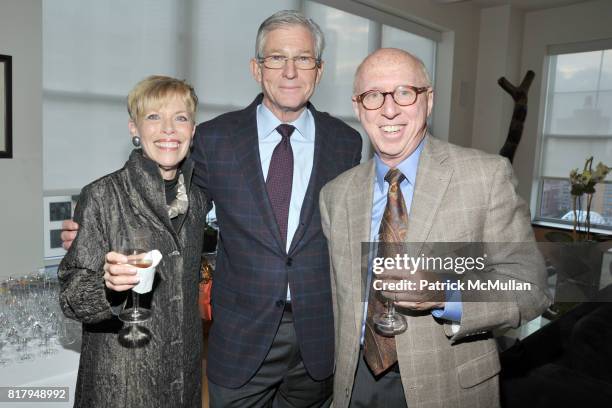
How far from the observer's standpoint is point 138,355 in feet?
4.94

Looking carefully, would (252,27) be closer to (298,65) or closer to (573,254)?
(298,65)

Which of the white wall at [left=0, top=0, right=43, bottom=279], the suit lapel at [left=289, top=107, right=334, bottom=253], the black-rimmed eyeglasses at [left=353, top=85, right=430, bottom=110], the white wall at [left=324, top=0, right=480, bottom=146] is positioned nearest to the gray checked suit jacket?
the black-rimmed eyeglasses at [left=353, top=85, right=430, bottom=110]

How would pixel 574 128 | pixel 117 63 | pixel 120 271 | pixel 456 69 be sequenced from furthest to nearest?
pixel 574 128
pixel 456 69
pixel 117 63
pixel 120 271

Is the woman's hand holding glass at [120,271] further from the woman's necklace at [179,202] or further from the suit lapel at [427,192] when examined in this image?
the suit lapel at [427,192]

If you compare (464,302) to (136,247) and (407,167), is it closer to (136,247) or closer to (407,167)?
(407,167)

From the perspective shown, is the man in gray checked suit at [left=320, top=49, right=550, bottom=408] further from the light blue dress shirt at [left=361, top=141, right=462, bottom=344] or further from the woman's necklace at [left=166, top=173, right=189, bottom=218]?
the woman's necklace at [left=166, top=173, right=189, bottom=218]

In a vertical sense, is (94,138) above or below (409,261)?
above

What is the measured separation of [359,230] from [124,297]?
800 mm

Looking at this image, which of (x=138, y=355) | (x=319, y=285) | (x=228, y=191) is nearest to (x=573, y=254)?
(x=319, y=285)

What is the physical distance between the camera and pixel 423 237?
1355mm

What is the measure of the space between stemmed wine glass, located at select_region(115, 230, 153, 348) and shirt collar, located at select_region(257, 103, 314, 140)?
746 millimetres

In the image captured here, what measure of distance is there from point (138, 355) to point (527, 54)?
7635mm

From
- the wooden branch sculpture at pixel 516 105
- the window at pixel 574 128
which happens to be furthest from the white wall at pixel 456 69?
the window at pixel 574 128

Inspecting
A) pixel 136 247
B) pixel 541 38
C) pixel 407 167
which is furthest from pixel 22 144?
pixel 541 38
